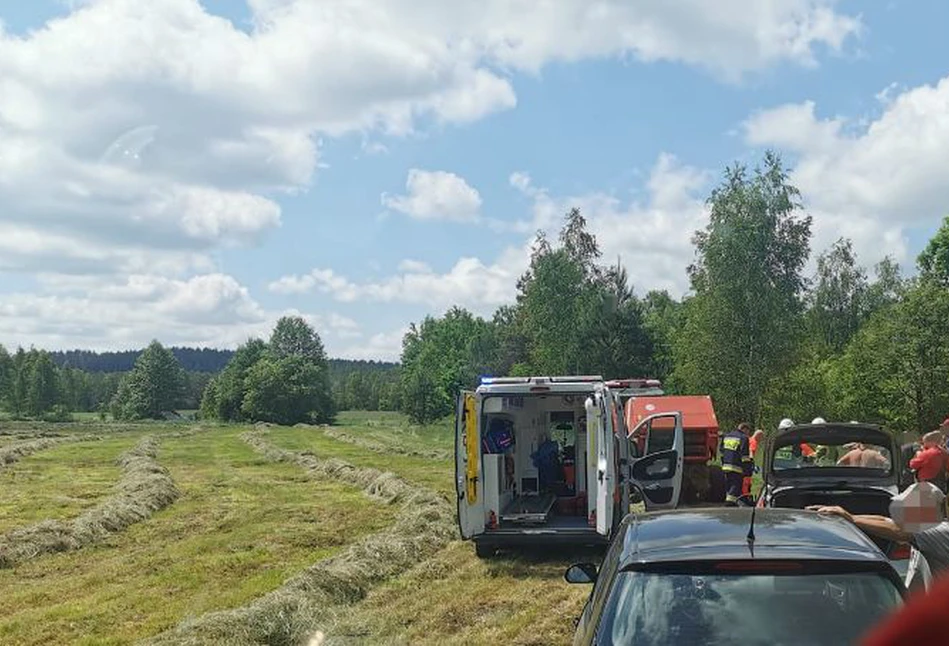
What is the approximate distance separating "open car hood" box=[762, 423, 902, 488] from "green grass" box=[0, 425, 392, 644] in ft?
19.3

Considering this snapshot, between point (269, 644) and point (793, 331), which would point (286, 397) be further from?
point (269, 644)

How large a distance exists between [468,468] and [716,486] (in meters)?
5.85

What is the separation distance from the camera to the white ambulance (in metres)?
12.3

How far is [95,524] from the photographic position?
58.4ft

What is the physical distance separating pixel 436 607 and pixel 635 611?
654 cm

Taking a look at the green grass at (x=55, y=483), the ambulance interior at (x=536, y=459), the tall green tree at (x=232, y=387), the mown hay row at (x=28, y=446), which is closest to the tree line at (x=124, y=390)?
the tall green tree at (x=232, y=387)

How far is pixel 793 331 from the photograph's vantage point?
41.1 meters

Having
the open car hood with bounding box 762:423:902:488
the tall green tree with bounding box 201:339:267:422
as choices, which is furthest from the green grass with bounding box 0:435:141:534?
the tall green tree with bounding box 201:339:267:422

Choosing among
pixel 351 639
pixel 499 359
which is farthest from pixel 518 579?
pixel 499 359

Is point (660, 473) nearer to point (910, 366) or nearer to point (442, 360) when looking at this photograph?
point (910, 366)

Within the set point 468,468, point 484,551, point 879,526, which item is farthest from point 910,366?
point 879,526

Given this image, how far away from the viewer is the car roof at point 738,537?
4.38 metres

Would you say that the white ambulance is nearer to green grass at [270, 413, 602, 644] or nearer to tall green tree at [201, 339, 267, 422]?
green grass at [270, 413, 602, 644]

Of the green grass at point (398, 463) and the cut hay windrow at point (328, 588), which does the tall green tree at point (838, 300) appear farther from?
the cut hay windrow at point (328, 588)
